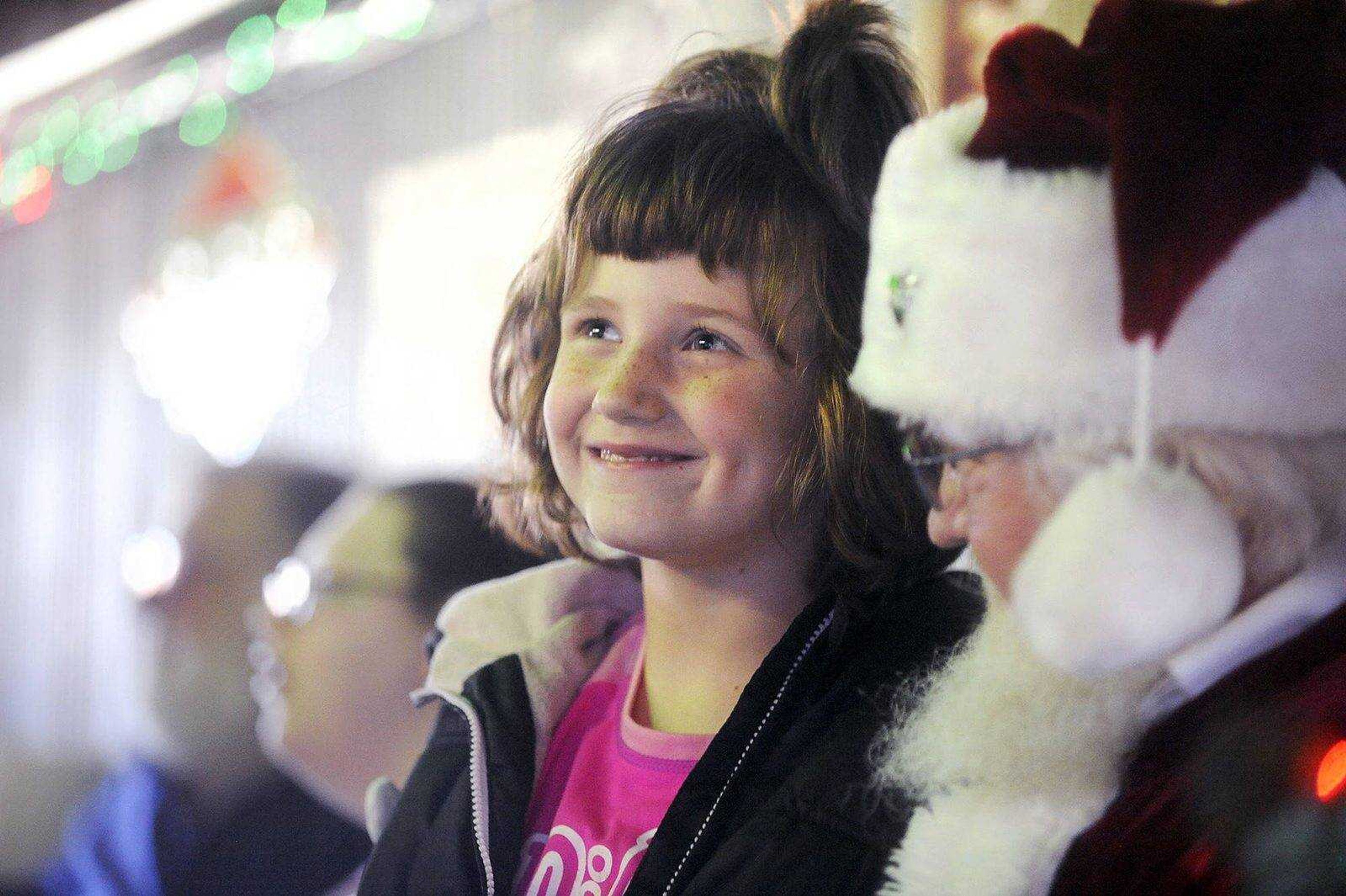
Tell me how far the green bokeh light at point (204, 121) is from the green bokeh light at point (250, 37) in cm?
10

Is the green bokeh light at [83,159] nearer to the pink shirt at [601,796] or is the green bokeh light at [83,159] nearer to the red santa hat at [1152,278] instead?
the pink shirt at [601,796]

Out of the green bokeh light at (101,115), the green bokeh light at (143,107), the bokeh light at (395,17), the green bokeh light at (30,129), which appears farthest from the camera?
the green bokeh light at (30,129)

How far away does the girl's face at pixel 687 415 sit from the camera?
885mm

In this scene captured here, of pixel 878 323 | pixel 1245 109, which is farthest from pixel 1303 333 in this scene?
pixel 878 323

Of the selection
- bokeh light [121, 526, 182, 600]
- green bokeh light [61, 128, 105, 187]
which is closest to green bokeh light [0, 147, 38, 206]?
green bokeh light [61, 128, 105, 187]

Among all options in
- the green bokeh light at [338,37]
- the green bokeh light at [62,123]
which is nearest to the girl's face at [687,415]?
the green bokeh light at [338,37]

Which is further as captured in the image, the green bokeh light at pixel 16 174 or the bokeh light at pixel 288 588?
the green bokeh light at pixel 16 174

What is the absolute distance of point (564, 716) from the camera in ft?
3.45

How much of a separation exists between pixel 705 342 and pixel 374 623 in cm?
100

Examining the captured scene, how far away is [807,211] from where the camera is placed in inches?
35.5

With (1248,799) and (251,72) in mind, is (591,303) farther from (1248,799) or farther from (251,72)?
(251,72)

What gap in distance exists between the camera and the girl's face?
0.89m

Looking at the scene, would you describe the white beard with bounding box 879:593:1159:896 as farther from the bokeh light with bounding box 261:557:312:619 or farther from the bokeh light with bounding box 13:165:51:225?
the bokeh light with bounding box 13:165:51:225

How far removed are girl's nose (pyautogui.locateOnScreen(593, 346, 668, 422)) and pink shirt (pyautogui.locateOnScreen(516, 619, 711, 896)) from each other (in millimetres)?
243
